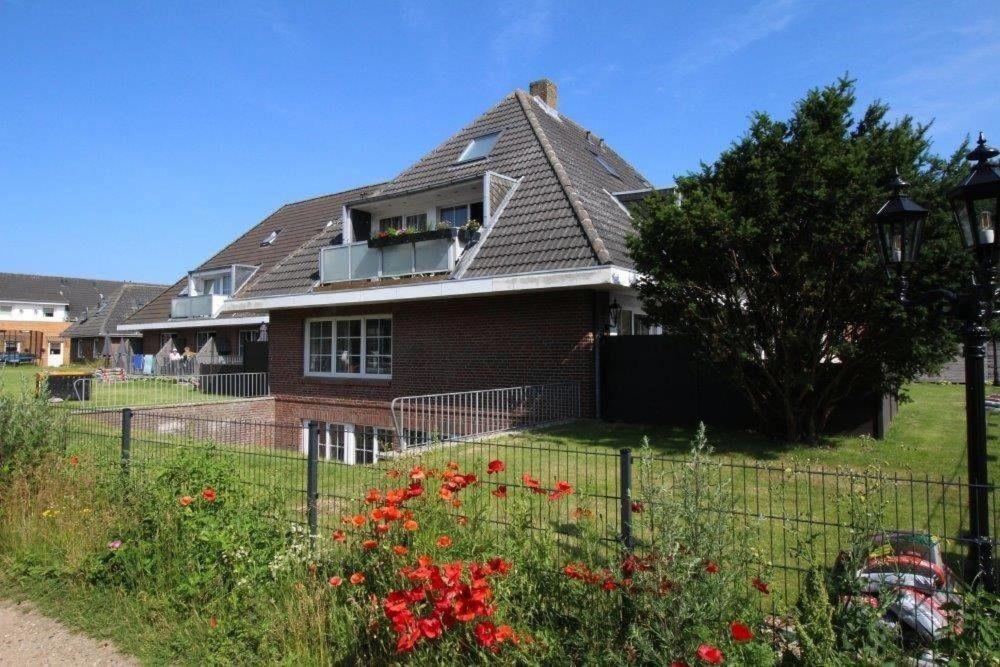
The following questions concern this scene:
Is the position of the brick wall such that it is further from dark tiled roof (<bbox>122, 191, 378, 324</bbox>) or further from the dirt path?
the dirt path

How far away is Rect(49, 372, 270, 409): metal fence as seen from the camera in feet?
56.9

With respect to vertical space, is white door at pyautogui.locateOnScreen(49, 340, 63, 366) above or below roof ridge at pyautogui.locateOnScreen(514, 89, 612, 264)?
below

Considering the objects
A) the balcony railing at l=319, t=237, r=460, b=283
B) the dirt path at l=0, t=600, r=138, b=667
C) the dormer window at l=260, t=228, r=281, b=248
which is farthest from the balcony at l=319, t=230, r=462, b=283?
the dormer window at l=260, t=228, r=281, b=248

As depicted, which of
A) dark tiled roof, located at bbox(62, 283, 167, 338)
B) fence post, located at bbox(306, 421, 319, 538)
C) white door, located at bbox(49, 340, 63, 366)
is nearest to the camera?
fence post, located at bbox(306, 421, 319, 538)

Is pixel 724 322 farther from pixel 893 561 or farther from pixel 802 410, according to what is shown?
pixel 893 561

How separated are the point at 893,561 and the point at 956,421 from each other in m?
13.0

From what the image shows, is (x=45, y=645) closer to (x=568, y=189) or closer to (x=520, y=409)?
(x=520, y=409)

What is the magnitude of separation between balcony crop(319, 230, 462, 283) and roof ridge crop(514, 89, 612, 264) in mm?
2834

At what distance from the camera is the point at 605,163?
21.0m

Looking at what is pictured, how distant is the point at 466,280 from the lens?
1485cm

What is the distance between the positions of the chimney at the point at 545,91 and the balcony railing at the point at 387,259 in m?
9.44

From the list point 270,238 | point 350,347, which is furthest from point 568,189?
point 270,238

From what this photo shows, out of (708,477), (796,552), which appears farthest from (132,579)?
(796,552)

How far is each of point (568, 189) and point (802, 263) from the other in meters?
6.68
